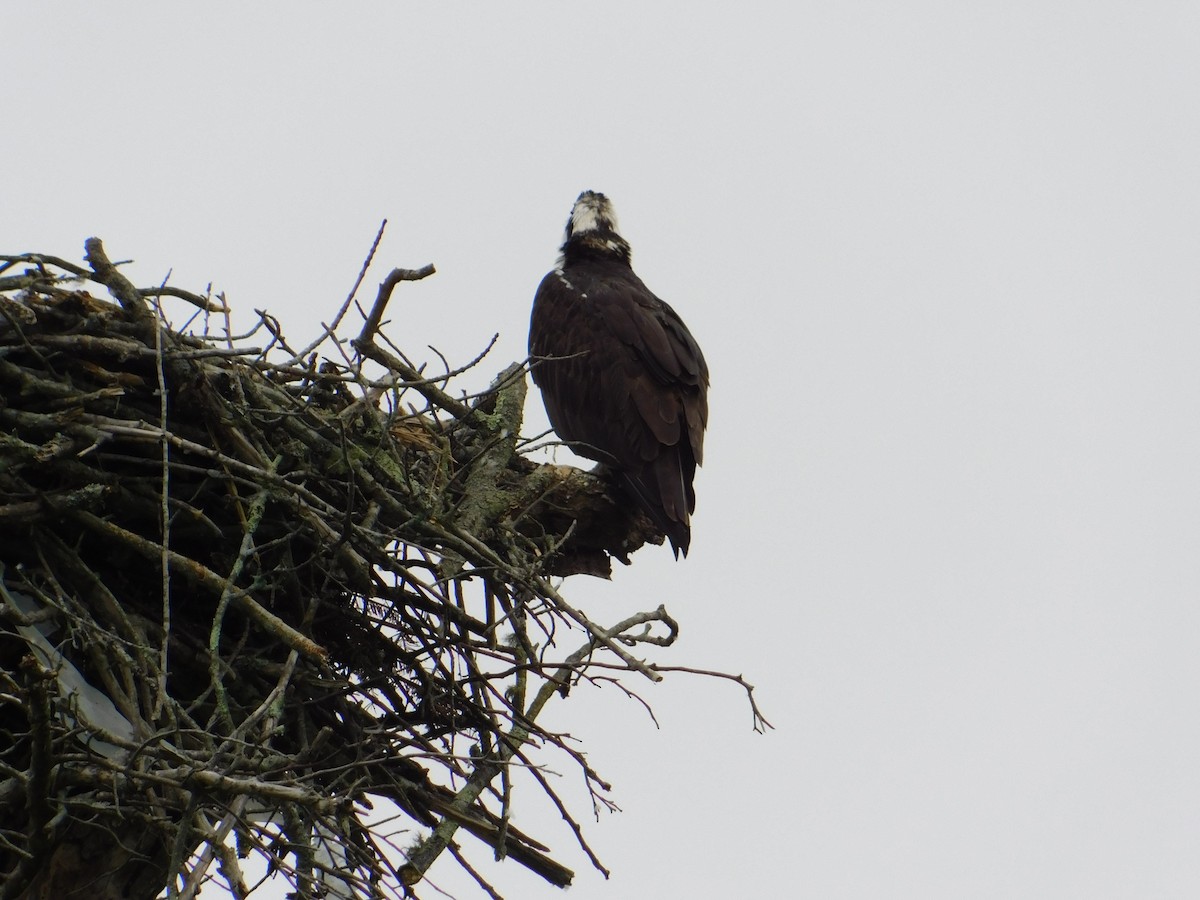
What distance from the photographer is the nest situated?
134 inches

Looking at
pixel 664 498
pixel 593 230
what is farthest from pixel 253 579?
pixel 593 230

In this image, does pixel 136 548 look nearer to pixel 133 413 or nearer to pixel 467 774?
pixel 133 413

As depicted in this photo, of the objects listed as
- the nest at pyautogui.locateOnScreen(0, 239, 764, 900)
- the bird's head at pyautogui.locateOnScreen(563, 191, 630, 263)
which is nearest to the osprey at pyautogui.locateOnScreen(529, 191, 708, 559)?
the bird's head at pyautogui.locateOnScreen(563, 191, 630, 263)

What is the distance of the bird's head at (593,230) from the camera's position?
289 inches

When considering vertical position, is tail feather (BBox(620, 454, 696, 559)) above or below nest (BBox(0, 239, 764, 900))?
above

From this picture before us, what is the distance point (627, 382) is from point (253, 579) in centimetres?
272

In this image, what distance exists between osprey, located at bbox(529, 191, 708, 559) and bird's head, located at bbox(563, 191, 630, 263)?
1.07ft

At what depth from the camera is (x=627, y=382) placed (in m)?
6.15

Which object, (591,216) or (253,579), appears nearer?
(253,579)

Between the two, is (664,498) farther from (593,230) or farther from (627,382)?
(593,230)

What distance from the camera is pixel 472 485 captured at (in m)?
4.25

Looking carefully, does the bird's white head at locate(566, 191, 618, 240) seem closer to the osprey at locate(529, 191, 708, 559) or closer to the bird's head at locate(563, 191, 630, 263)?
the bird's head at locate(563, 191, 630, 263)

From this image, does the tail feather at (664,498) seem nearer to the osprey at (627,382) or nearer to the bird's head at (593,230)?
the osprey at (627,382)

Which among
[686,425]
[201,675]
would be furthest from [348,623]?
[686,425]
